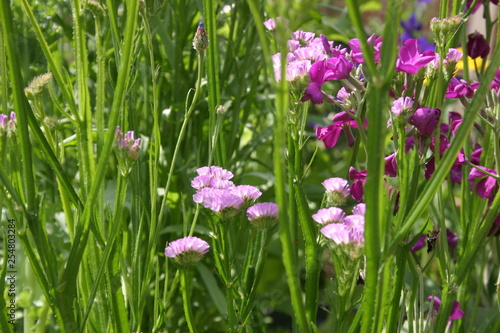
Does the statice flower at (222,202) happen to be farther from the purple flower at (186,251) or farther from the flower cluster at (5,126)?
the flower cluster at (5,126)

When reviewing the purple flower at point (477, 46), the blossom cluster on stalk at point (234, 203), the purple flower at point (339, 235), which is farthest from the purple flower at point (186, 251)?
the purple flower at point (477, 46)

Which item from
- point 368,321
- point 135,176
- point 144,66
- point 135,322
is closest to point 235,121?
point 144,66

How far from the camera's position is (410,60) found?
0.55 metres

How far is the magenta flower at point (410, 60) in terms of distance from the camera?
539mm

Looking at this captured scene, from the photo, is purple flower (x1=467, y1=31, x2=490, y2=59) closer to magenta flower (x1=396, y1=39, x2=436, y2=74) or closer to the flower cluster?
magenta flower (x1=396, y1=39, x2=436, y2=74)

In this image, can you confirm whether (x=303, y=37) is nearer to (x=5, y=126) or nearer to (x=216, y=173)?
(x=216, y=173)

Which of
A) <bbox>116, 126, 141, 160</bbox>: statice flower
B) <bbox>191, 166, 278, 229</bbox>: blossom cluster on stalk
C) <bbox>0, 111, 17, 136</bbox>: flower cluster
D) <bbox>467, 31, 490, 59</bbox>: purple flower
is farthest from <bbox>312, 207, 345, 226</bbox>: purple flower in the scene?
<bbox>467, 31, 490, 59</bbox>: purple flower

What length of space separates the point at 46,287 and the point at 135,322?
0.13m

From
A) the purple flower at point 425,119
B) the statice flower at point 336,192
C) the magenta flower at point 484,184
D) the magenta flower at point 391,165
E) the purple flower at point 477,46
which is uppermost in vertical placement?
the purple flower at point 477,46

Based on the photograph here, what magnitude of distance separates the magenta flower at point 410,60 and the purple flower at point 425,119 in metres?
0.04

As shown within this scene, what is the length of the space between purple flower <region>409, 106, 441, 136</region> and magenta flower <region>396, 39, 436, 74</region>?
4cm

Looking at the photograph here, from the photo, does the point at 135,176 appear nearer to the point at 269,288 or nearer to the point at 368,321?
the point at 368,321

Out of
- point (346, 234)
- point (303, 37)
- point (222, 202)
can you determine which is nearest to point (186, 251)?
point (222, 202)

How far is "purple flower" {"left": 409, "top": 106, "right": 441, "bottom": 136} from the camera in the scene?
0.53 m
